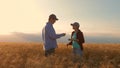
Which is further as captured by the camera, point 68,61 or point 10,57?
point 10,57

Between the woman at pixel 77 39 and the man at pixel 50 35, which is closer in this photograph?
the man at pixel 50 35

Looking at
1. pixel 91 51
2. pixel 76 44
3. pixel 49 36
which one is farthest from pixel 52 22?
pixel 91 51

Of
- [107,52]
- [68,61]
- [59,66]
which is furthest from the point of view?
[107,52]

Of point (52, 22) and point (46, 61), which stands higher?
point (52, 22)

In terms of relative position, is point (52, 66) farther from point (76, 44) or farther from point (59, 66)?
point (76, 44)

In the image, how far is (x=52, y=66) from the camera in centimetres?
1013

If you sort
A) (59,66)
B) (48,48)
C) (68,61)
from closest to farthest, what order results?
(59,66), (68,61), (48,48)

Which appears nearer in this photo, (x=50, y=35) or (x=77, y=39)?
(x=50, y=35)

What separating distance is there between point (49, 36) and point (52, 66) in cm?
185

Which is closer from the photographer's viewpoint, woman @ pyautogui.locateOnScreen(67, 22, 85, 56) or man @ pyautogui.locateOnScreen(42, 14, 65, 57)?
man @ pyautogui.locateOnScreen(42, 14, 65, 57)

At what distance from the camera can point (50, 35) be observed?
11719 mm

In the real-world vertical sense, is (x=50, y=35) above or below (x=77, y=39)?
above

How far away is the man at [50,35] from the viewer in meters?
11.6

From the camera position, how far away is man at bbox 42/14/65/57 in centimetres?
1155
